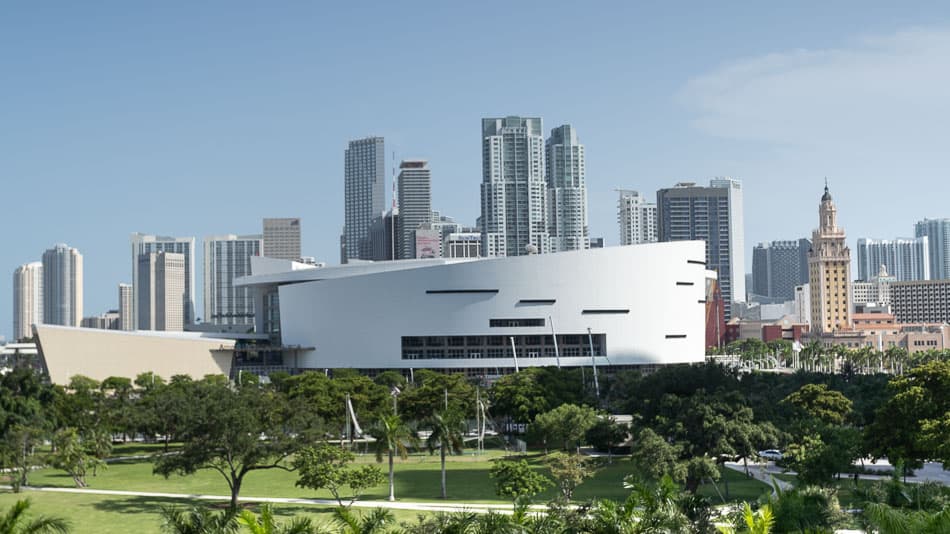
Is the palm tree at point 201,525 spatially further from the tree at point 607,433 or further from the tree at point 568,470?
the tree at point 607,433

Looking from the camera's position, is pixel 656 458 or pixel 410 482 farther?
pixel 410 482

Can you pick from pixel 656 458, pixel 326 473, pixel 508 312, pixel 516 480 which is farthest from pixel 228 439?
pixel 508 312

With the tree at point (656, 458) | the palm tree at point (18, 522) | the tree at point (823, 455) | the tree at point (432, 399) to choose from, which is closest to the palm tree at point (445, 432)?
the tree at point (656, 458)

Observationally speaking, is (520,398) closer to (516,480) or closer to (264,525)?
(516,480)

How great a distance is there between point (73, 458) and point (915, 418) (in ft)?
130

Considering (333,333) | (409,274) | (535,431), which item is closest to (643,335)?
(409,274)

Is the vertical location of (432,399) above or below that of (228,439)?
below

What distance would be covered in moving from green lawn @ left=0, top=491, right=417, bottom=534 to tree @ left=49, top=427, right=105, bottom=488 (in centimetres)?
352

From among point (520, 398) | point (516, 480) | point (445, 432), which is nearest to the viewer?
point (516, 480)

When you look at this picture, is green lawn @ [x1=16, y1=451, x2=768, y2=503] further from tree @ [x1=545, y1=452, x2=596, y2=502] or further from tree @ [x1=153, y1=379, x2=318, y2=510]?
tree @ [x1=153, y1=379, x2=318, y2=510]

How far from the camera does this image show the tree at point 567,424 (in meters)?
58.4

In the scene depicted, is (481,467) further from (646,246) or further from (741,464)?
(646,246)

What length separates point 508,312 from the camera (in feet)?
382

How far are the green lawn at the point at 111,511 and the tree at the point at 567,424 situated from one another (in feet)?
59.1
